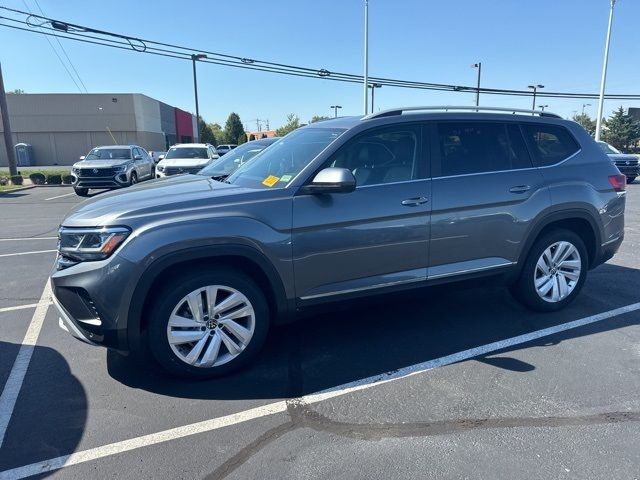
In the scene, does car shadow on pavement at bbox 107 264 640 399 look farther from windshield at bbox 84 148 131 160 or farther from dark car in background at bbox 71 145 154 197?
windshield at bbox 84 148 131 160

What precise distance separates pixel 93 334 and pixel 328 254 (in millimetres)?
1731

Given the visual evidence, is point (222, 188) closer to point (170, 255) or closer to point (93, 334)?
point (170, 255)

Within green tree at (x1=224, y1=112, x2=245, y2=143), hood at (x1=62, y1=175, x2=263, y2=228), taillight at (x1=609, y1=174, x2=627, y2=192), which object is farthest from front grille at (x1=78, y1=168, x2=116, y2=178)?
green tree at (x1=224, y1=112, x2=245, y2=143)

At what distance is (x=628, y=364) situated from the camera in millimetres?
3674

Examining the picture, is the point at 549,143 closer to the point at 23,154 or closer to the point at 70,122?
the point at 23,154

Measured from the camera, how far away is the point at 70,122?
45.9 metres

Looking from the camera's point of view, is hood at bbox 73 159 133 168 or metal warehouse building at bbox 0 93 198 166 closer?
hood at bbox 73 159 133 168

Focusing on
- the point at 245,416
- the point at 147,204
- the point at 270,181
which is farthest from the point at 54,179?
the point at 245,416

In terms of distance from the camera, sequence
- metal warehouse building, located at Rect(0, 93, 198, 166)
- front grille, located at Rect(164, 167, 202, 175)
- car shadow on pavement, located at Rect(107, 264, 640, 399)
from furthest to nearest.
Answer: metal warehouse building, located at Rect(0, 93, 198, 166)
front grille, located at Rect(164, 167, 202, 175)
car shadow on pavement, located at Rect(107, 264, 640, 399)

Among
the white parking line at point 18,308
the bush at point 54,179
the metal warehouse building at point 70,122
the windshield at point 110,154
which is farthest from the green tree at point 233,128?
the white parking line at point 18,308

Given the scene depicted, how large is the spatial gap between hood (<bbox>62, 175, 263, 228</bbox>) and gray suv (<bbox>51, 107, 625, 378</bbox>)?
0.05 ft

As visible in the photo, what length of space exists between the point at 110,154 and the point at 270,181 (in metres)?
15.2

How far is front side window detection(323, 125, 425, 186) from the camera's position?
3.78 meters

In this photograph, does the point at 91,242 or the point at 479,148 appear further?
the point at 479,148
